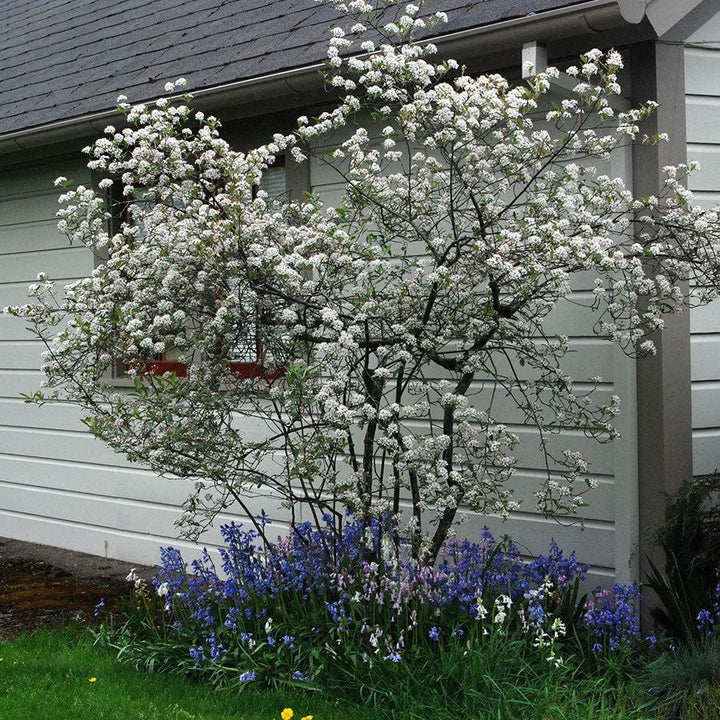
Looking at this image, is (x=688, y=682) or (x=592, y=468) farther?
(x=592, y=468)

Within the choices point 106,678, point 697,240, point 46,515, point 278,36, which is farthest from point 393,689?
point 46,515

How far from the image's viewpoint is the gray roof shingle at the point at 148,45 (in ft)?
23.3

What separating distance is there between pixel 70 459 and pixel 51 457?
11.0 inches

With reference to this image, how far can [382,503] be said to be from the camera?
17.7 ft

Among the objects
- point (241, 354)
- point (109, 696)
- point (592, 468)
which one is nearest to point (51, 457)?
point (241, 354)

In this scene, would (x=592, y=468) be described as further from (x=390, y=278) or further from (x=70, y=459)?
(x=70, y=459)

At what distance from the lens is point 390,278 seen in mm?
5613

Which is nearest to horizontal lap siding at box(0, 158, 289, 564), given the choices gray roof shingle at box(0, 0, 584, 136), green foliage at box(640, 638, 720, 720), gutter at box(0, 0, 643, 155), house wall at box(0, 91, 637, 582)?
house wall at box(0, 91, 637, 582)

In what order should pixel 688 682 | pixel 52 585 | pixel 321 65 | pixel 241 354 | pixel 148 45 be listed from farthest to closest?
pixel 148 45
pixel 52 585
pixel 321 65
pixel 241 354
pixel 688 682

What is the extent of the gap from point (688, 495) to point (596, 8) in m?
2.34

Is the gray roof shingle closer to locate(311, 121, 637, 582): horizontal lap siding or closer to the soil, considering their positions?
locate(311, 121, 637, 582): horizontal lap siding

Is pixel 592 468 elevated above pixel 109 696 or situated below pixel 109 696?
above

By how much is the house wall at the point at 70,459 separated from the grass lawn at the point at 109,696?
1.92 m

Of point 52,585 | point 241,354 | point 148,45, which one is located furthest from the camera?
point 148,45
